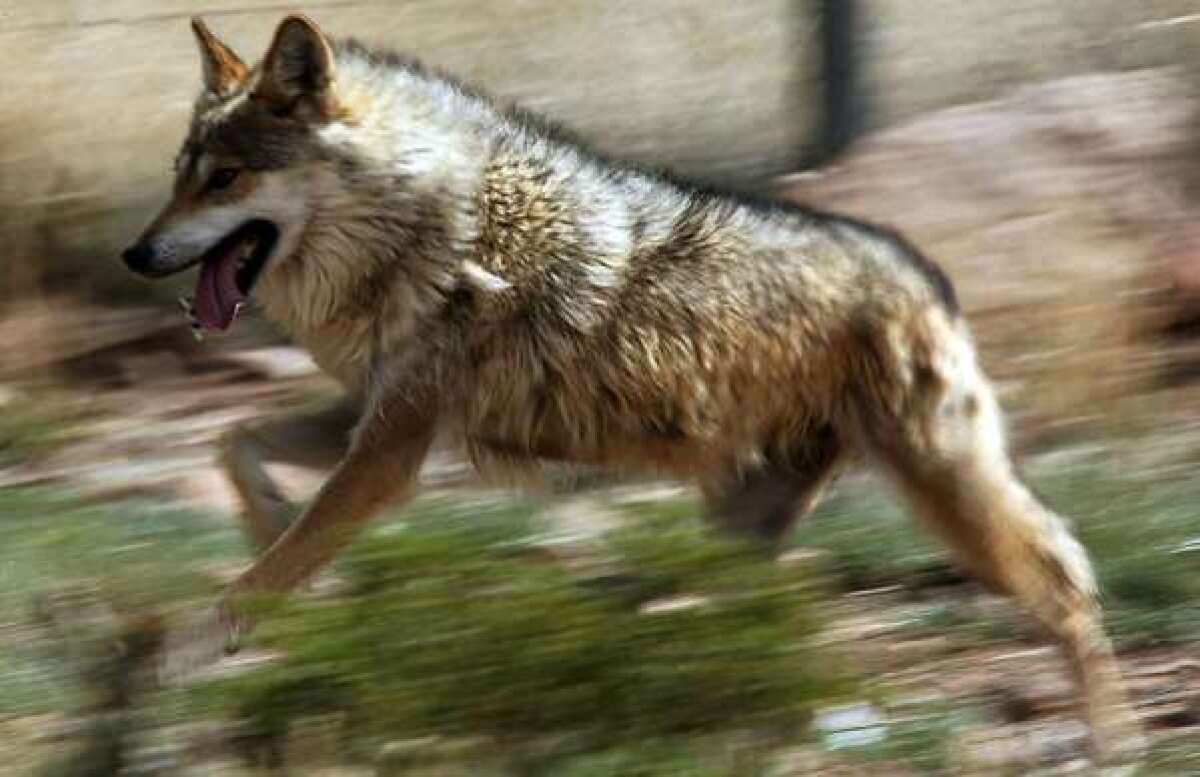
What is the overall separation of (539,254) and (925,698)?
4.27ft

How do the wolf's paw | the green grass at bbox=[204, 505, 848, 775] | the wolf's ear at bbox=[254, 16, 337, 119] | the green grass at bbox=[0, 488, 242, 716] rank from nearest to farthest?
the green grass at bbox=[204, 505, 848, 775]
the wolf's paw
the green grass at bbox=[0, 488, 242, 716]
the wolf's ear at bbox=[254, 16, 337, 119]

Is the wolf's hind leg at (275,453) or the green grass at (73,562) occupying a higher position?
the wolf's hind leg at (275,453)

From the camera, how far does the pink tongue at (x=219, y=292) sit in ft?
19.7

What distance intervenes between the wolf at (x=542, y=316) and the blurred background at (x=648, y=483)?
21 centimetres

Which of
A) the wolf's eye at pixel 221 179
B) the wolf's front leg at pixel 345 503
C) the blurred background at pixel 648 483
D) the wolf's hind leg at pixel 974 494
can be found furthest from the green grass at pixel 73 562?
the wolf's hind leg at pixel 974 494

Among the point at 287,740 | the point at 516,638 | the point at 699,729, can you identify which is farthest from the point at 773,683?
the point at 287,740

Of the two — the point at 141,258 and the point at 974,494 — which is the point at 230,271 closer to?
the point at 141,258

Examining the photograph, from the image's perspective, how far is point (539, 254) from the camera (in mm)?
6113

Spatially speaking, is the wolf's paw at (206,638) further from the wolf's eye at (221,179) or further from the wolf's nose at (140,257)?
the wolf's eye at (221,179)

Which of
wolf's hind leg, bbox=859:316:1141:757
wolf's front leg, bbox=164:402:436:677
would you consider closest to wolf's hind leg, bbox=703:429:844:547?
wolf's hind leg, bbox=859:316:1141:757

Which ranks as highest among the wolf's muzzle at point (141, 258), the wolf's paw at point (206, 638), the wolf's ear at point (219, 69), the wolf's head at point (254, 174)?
the wolf's ear at point (219, 69)

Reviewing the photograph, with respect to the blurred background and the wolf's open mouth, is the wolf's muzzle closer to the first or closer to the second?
the wolf's open mouth

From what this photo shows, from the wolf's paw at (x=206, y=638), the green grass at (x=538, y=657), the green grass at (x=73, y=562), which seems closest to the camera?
the green grass at (x=538, y=657)

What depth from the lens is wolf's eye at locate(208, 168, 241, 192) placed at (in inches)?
235
